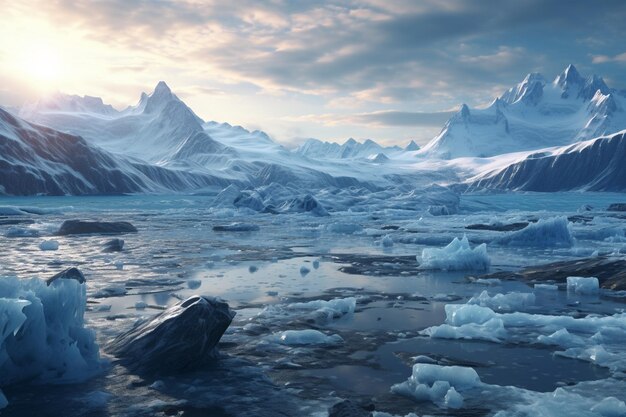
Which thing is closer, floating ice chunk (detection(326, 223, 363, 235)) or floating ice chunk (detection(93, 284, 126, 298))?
floating ice chunk (detection(93, 284, 126, 298))

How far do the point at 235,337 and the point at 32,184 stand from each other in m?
97.5

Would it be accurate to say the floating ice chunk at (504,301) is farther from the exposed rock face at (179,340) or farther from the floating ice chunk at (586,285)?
the exposed rock face at (179,340)

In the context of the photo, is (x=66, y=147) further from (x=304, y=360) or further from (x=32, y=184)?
(x=304, y=360)

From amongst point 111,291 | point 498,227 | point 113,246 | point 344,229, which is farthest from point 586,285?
point 498,227

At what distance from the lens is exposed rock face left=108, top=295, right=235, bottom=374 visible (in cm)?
729

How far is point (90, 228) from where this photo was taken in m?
28.9

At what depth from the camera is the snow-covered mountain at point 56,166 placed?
3718 inches

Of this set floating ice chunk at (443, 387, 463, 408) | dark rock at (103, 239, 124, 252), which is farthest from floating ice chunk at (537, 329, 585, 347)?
dark rock at (103, 239, 124, 252)

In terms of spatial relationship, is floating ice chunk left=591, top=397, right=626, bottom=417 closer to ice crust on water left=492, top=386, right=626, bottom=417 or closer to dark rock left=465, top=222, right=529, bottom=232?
ice crust on water left=492, top=386, right=626, bottom=417

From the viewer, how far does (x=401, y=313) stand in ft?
35.3

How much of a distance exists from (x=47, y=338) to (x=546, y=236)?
20885mm

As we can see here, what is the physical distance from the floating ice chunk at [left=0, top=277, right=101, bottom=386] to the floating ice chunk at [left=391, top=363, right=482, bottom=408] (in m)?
3.89

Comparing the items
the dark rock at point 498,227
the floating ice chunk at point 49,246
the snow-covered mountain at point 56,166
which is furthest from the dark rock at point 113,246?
the snow-covered mountain at point 56,166

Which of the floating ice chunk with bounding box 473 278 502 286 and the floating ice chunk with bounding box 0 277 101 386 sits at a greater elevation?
the floating ice chunk with bounding box 0 277 101 386
